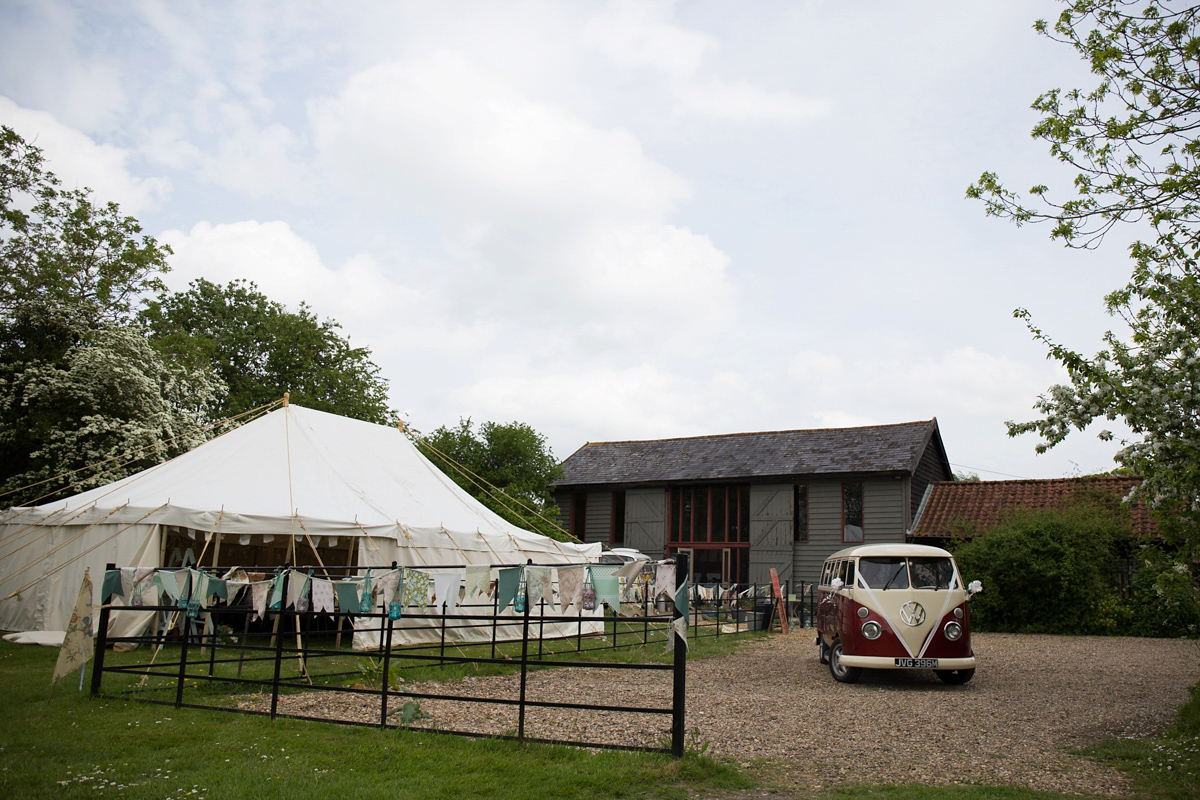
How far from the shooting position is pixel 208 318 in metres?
31.1

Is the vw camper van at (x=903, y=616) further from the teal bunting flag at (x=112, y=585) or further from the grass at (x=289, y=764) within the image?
the teal bunting flag at (x=112, y=585)

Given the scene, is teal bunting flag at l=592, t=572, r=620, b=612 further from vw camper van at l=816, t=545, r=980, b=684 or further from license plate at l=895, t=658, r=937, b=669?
license plate at l=895, t=658, r=937, b=669

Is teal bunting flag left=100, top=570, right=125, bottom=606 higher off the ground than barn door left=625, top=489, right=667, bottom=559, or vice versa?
barn door left=625, top=489, right=667, bottom=559

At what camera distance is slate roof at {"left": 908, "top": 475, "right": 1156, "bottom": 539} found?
69.5ft

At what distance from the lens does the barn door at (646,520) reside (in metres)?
26.8

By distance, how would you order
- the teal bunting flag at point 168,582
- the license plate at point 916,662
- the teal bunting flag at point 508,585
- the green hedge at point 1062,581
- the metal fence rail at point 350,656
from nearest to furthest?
the metal fence rail at point 350,656 < the teal bunting flag at point 508,585 < the teal bunting flag at point 168,582 < the license plate at point 916,662 < the green hedge at point 1062,581

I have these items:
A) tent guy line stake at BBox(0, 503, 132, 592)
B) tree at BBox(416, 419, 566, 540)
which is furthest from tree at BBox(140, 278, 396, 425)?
tent guy line stake at BBox(0, 503, 132, 592)

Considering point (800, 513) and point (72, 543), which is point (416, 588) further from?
point (800, 513)

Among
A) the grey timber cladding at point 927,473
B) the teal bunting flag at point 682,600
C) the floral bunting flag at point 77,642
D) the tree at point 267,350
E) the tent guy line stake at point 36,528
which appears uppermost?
the tree at point 267,350

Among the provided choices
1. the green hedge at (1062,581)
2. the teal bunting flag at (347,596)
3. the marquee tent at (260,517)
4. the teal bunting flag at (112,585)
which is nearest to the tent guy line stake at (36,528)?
the marquee tent at (260,517)

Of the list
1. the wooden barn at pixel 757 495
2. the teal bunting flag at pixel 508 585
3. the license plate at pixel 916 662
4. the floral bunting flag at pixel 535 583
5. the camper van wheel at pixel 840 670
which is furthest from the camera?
the wooden barn at pixel 757 495

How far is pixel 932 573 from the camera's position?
34.9 ft

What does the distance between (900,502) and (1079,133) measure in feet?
56.2

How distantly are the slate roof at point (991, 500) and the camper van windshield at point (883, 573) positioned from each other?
39.5ft
